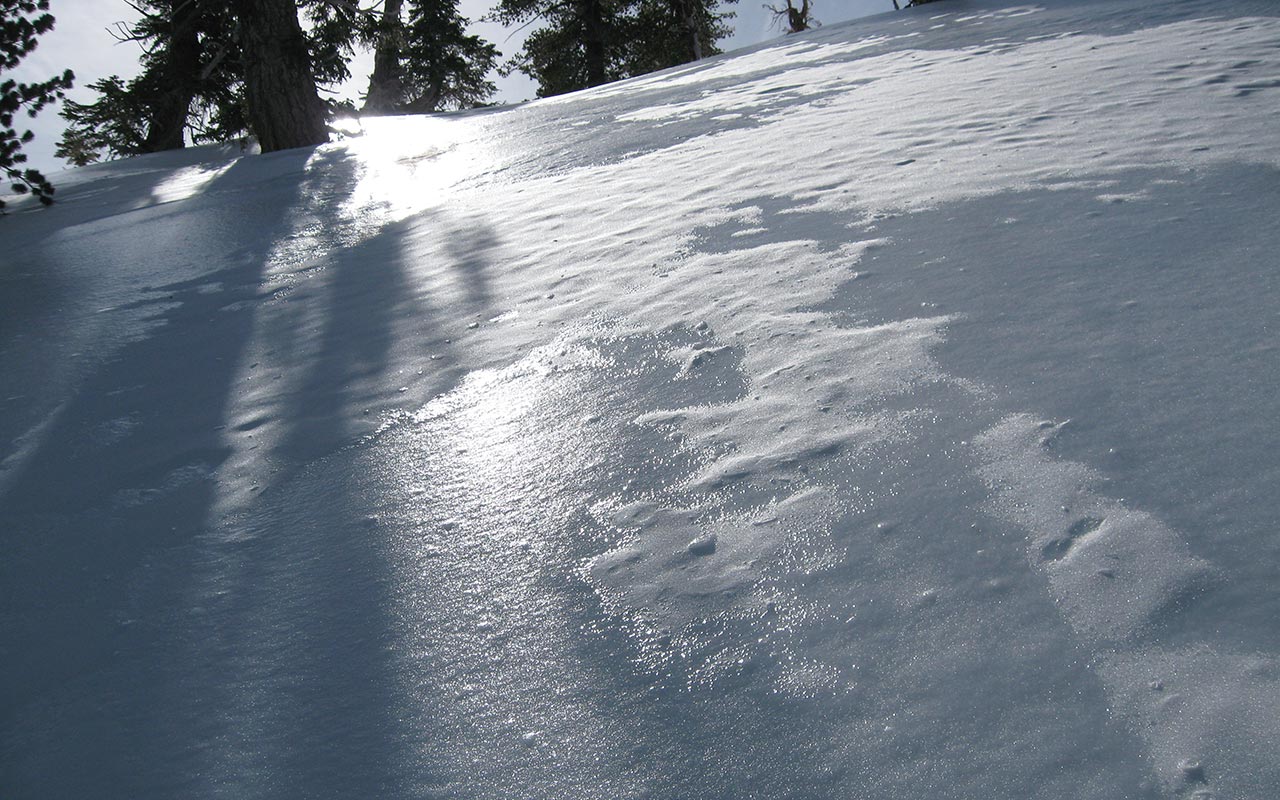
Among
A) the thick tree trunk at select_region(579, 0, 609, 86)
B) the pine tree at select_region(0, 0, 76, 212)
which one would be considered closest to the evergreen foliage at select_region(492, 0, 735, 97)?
the thick tree trunk at select_region(579, 0, 609, 86)

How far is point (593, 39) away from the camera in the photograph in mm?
20469

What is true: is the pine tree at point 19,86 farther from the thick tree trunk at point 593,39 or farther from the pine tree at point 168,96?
the thick tree trunk at point 593,39

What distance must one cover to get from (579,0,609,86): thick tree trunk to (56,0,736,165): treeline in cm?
3

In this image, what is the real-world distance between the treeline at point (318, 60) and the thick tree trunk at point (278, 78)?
1 centimetres

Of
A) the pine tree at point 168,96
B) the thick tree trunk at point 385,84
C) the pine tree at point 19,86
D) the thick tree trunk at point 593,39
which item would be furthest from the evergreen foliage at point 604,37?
the pine tree at point 19,86

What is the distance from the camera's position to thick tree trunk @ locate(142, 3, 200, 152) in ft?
42.2

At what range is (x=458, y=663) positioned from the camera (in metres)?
1.50

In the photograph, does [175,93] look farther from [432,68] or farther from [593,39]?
[593,39]

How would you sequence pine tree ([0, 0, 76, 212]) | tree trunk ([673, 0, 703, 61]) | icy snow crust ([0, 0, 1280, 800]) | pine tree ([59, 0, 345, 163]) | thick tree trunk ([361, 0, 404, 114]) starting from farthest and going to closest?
tree trunk ([673, 0, 703, 61]) → thick tree trunk ([361, 0, 404, 114]) → pine tree ([59, 0, 345, 163]) → pine tree ([0, 0, 76, 212]) → icy snow crust ([0, 0, 1280, 800])

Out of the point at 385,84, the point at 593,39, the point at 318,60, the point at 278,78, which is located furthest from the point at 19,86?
the point at 593,39

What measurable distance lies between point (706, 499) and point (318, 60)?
40.7 feet

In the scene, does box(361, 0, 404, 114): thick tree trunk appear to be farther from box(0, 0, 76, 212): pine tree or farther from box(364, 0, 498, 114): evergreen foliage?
box(0, 0, 76, 212): pine tree

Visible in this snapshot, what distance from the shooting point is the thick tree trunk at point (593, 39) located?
2022 cm

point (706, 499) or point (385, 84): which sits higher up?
point (385, 84)
